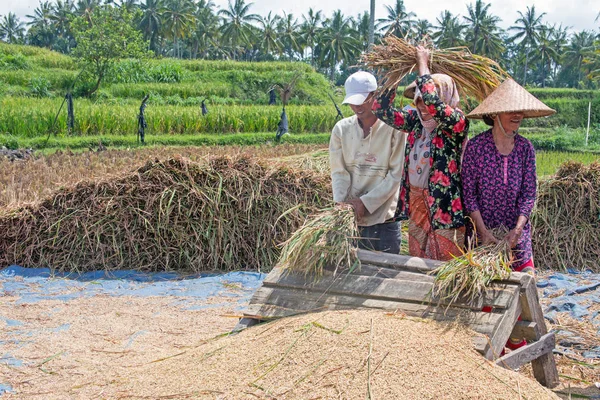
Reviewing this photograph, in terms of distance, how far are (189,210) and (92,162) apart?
4816 millimetres

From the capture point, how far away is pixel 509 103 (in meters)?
2.97

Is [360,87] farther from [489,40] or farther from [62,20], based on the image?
[62,20]

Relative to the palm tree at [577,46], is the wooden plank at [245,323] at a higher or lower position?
lower

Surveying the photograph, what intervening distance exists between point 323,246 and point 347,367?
0.67 m

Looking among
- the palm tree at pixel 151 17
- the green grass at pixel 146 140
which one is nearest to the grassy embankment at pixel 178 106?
the green grass at pixel 146 140

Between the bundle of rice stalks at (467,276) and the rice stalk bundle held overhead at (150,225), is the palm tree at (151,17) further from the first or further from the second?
the bundle of rice stalks at (467,276)

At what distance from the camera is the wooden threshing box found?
2.50 m

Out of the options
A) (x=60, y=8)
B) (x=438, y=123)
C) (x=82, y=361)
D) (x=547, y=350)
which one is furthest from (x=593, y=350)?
(x=60, y=8)

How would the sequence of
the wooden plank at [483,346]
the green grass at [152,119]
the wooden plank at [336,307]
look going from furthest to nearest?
the green grass at [152,119] → the wooden plank at [336,307] → the wooden plank at [483,346]

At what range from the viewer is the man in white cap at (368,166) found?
3363mm

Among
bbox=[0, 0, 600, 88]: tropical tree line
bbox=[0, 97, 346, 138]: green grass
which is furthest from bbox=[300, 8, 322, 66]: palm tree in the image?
bbox=[0, 97, 346, 138]: green grass

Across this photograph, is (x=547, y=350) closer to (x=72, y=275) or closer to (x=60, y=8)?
(x=72, y=275)

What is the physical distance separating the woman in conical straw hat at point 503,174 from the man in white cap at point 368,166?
1.50 ft

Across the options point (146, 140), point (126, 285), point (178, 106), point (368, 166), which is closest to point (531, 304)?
point (368, 166)
